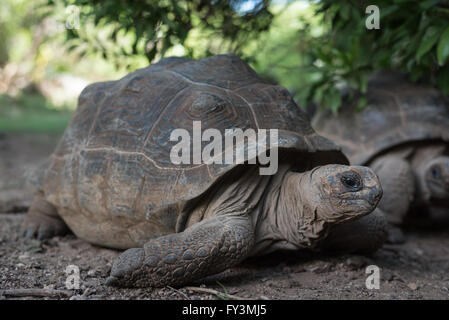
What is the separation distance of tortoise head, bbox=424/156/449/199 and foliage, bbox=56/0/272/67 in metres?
2.17

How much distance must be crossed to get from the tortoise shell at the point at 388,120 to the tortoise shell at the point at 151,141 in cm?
171

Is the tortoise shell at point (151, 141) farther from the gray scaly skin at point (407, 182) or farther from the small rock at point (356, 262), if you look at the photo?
the gray scaly skin at point (407, 182)

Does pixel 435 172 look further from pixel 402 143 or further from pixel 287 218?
pixel 287 218

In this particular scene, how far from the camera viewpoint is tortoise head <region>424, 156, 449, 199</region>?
4.16 m

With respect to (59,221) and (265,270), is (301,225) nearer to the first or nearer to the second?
(265,270)

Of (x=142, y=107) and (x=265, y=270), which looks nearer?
(x=265, y=270)

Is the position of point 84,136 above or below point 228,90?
below

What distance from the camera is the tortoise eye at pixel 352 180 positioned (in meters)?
2.37


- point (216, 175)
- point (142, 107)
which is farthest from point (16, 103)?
point (216, 175)

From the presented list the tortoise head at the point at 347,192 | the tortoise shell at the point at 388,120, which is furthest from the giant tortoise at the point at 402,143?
the tortoise head at the point at 347,192

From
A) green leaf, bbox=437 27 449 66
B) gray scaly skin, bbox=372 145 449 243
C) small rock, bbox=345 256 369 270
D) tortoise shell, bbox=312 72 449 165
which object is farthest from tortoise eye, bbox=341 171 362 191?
tortoise shell, bbox=312 72 449 165
